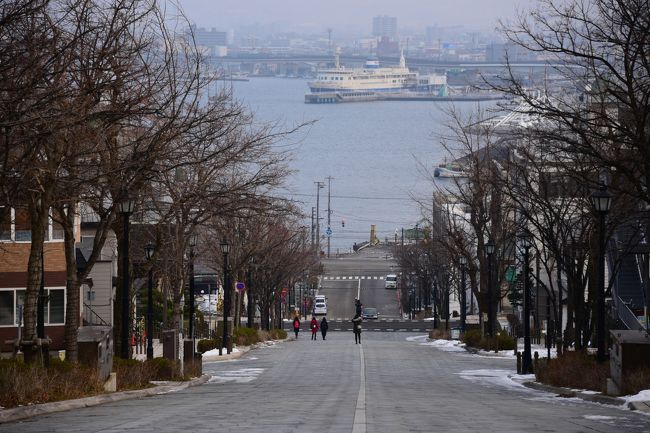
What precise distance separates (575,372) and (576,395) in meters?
2.36

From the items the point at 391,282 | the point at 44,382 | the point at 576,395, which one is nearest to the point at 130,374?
the point at 44,382

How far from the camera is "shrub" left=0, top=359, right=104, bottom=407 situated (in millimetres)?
18703

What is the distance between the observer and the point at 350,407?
63.4 feet

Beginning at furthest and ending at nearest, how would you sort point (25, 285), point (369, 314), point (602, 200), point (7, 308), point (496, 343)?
1. point (369, 314)
2. point (496, 343)
3. point (7, 308)
4. point (25, 285)
5. point (602, 200)

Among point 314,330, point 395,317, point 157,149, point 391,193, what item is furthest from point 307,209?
point 157,149

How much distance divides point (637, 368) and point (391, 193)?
177458 millimetres

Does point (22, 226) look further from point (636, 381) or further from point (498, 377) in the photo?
point (636, 381)

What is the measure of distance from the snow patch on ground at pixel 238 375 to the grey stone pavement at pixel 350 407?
0.13ft

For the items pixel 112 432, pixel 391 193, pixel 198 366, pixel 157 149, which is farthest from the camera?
pixel 391 193

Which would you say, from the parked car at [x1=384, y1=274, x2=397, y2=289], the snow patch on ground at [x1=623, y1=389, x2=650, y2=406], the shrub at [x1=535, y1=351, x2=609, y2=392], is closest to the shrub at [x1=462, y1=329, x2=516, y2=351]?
the shrub at [x1=535, y1=351, x2=609, y2=392]

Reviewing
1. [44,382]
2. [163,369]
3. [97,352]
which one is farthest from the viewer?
[163,369]

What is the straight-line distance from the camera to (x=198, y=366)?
1249 inches

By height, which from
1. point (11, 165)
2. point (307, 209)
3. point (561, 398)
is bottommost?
point (561, 398)

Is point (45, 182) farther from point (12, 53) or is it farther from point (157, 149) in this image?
point (12, 53)
